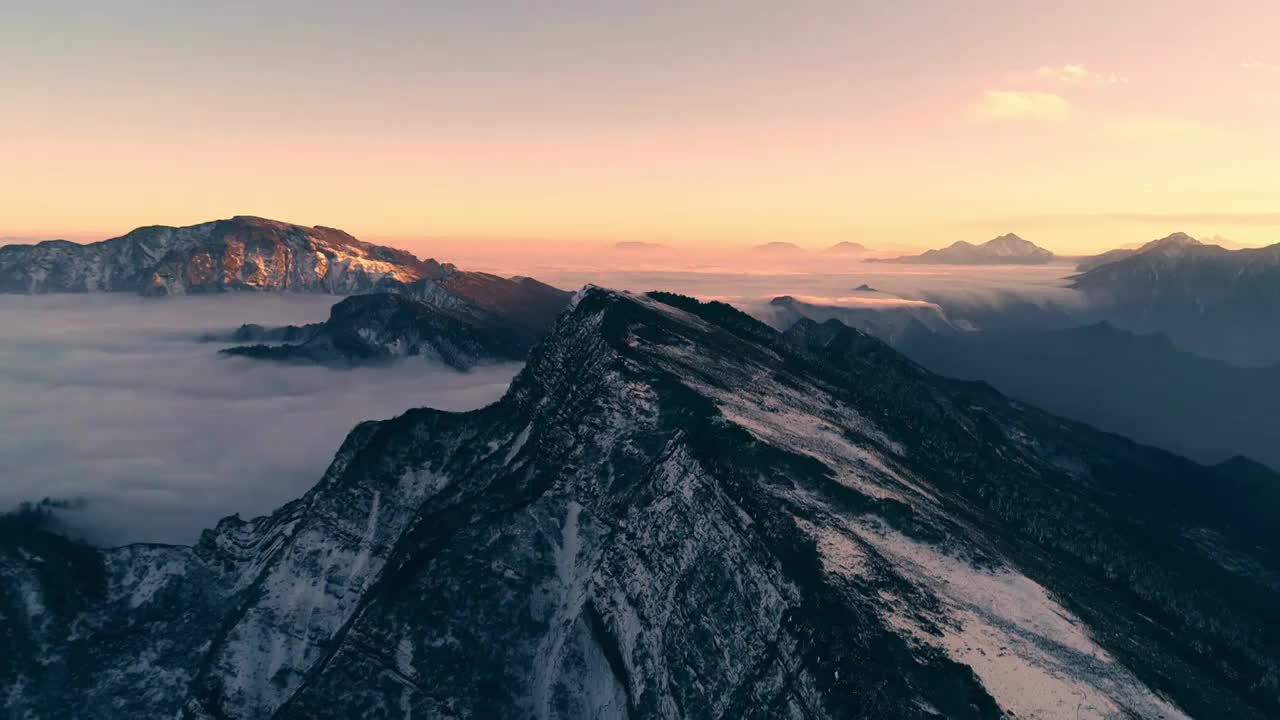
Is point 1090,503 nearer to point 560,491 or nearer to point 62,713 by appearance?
point 560,491

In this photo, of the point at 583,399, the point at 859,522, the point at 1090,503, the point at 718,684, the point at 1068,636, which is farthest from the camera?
the point at 1090,503

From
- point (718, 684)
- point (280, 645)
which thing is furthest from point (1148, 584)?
point (280, 645)

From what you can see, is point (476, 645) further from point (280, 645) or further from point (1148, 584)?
point (1148, 584)

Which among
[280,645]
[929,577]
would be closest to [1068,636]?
[929,577]

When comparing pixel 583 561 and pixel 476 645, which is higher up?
pixel 583 561

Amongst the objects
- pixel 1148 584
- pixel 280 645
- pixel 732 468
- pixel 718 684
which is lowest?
pixel 280 645

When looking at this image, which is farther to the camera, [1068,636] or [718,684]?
[1068,636]

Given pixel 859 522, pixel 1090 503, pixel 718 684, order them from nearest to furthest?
pixel 718 684 < pixel 859 522 < pixel 1090 503
